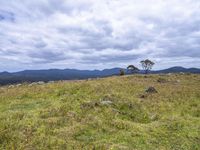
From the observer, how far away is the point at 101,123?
17.2 m

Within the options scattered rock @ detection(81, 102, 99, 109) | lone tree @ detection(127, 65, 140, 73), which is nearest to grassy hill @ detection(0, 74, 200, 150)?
scattered rock @ detection(81, 102, 99, 109)

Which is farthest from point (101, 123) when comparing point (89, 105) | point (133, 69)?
point (133, 69)

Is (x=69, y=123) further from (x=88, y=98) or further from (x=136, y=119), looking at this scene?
(x=88, y=98)

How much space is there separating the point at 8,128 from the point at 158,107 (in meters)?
12.7

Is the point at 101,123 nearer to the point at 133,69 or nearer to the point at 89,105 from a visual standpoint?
the point at 89,105

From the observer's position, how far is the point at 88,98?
995 inches

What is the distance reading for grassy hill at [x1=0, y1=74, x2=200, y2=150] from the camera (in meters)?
14.1

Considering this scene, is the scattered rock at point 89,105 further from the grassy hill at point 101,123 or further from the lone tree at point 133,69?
the lone tree at point 133,69

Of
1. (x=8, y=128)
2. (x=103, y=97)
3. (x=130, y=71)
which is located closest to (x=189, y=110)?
(x=103, y=97)

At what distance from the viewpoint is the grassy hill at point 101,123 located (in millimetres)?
14057

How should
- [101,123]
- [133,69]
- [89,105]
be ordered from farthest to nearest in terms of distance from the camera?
1. [133,69]
2. [89,105]
3. [101,123]

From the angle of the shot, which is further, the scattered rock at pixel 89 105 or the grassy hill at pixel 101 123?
the scattered rock at pixel 89 105

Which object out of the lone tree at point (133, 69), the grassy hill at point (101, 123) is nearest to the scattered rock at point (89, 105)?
the grassy hill at point (101, 123)

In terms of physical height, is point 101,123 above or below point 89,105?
below
